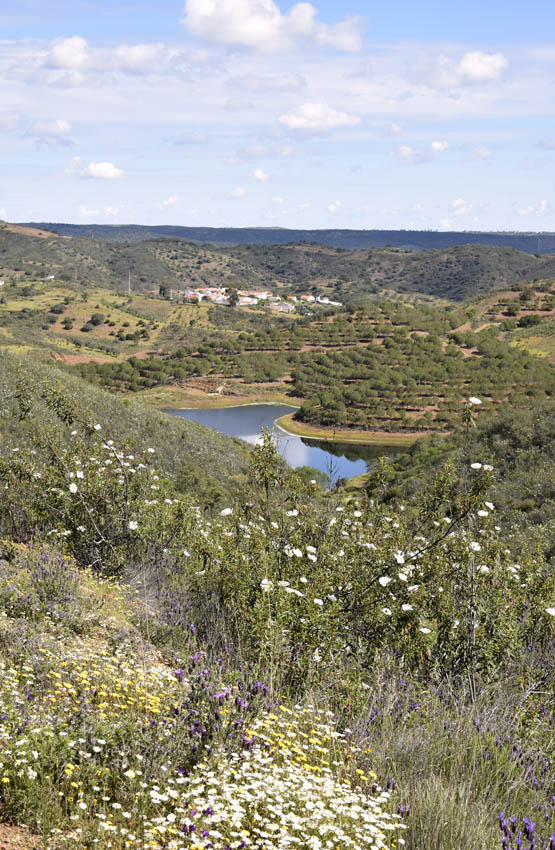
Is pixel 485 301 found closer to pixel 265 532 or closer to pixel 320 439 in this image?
pixel 320 439

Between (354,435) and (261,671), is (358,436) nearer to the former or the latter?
(354,435)

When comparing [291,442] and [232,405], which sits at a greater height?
[232,405]

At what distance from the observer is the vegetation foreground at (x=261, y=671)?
10.8 feet

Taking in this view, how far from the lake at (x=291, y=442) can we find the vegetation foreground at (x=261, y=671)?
116 ft

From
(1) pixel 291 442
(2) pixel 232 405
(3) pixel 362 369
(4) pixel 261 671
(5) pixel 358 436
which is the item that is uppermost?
(4) pixel 261 671

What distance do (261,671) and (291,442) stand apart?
2201 inches

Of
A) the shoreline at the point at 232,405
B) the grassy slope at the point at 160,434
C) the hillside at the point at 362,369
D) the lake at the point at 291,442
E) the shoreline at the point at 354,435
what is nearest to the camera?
the grassy slope at the point at 160,434

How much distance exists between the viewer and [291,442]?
2402 inches

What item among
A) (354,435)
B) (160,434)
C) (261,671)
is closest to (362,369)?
(354,435)

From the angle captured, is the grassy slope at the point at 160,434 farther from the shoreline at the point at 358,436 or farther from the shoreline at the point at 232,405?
the shoreline at the point at 232,405

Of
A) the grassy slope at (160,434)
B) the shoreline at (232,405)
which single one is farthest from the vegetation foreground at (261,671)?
the shoreline at (232,405)

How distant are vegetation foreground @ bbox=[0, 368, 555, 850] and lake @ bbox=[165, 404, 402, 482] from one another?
116 feet

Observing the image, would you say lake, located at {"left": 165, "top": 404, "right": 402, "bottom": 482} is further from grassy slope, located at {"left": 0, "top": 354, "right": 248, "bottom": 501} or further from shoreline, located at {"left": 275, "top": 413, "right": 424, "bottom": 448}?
grassy slope, located at {"left": 0, "top": 354, "right": 248, "bottom": 501}

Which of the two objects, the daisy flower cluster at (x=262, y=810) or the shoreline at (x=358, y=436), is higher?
the daisy flower cluster at (x=262, y=810)
